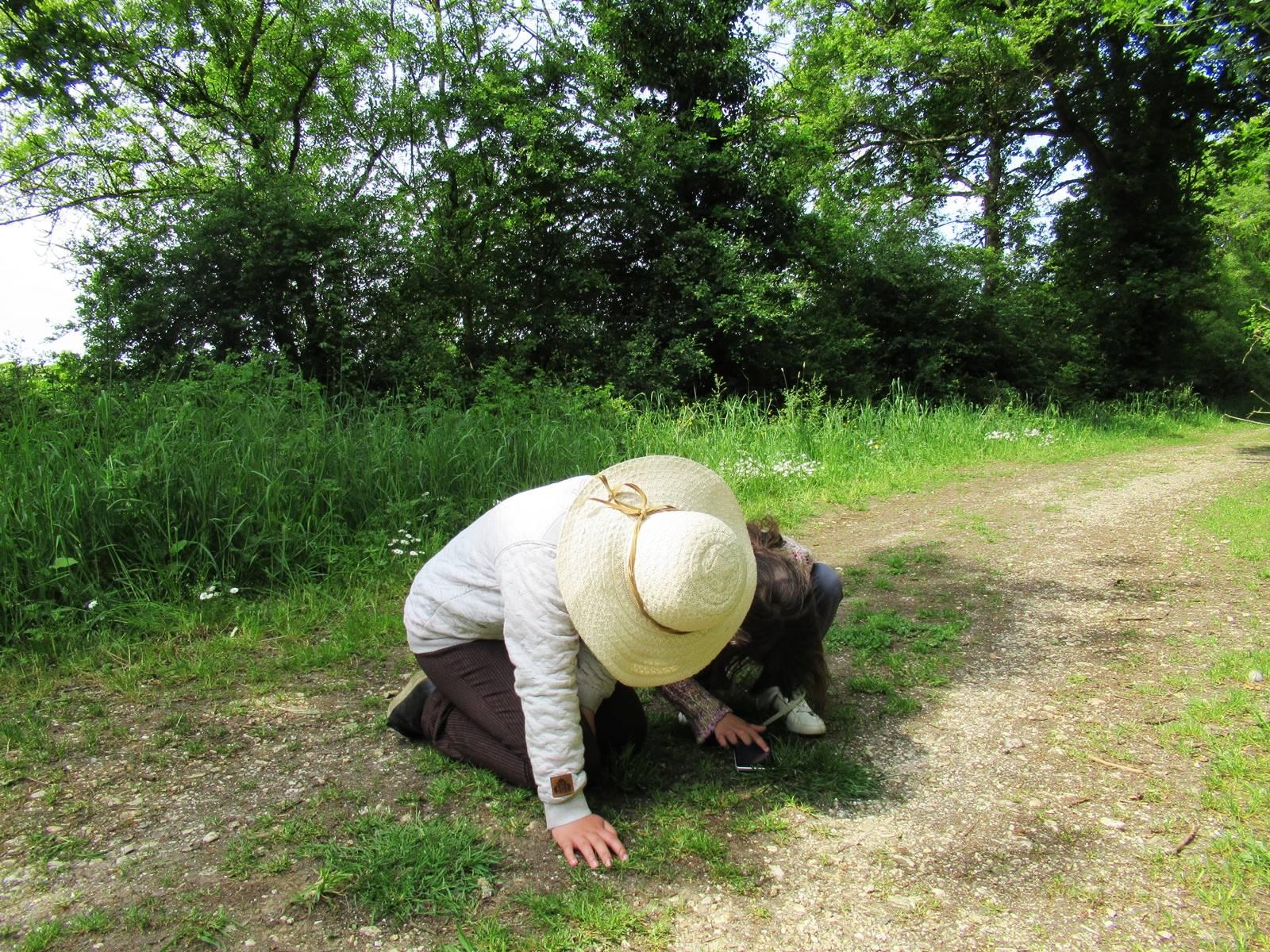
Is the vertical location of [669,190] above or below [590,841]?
above

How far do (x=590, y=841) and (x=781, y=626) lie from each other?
0.86 meters

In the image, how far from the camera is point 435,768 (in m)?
2.69

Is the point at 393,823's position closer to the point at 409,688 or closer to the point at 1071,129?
the point at 409,688

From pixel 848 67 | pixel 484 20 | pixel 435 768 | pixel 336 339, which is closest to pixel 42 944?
pixel 435 768

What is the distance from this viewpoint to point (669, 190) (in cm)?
1127

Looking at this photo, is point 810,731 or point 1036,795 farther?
point 810,731

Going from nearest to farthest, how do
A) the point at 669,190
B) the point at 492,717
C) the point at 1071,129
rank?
1. the point at 492,717
2. the point at 669,190
3. the point at 1071,129

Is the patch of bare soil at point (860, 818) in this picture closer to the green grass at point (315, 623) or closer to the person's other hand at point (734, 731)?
the green grass at point (315, 623)

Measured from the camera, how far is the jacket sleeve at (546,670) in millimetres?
2152

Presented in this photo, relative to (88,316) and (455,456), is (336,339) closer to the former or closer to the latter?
(88,316)

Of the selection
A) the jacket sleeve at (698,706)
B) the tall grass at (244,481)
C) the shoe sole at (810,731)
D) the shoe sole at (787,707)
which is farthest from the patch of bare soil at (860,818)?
the tall grass at (244,481)

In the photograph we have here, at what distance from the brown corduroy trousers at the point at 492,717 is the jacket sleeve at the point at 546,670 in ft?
0.63

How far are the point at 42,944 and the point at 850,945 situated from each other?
1.82m

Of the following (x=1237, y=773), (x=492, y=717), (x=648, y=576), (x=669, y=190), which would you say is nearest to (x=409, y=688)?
(x=492, y=717)
